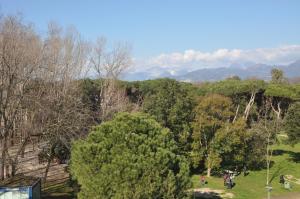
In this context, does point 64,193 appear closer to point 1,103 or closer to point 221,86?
point 1,103

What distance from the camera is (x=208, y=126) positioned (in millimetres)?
33000

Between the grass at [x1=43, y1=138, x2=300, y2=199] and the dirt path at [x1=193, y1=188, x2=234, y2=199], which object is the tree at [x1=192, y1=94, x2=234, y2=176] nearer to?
the grass at [x1=43, y1=138, x2=300, y2=199]

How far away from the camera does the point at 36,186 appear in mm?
20797

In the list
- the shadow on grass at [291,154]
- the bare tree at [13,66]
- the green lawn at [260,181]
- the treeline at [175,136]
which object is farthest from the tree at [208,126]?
the bare tree at [13,66]

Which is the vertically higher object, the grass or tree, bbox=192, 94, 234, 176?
tree, bbox=192, 94, 234, 176

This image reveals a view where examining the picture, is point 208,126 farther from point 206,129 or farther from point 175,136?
point 175,136

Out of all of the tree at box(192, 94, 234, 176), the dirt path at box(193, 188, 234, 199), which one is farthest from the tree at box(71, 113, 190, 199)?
the tree at box(192, 94, 234, 176)

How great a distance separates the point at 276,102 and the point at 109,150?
139ft

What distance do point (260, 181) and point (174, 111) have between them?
8.98 m

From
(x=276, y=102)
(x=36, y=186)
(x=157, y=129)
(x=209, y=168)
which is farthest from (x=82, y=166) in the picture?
(x=276, y=102)

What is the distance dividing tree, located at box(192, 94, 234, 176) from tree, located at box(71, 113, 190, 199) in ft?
55.3

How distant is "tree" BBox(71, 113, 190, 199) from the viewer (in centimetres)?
1469

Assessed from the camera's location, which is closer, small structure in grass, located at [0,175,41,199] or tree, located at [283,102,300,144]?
small structure in grass, located at [0,175,41,199]

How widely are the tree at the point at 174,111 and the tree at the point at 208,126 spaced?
2.45ft
